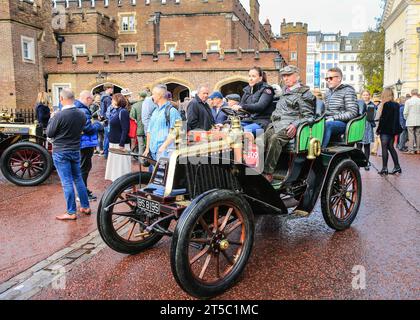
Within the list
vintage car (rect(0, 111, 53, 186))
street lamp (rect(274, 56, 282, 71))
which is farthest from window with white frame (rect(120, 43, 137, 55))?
vintage car (rect(0, 111, 53, 186))

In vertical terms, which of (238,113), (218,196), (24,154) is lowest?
(24,154)

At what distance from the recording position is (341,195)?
17.8 ft

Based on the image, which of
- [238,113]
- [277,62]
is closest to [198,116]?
[238,113]

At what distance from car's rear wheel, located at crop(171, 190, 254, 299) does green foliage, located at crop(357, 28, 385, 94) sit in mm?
44845

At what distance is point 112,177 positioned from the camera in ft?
25.9

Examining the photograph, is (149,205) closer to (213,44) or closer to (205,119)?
(205,119)

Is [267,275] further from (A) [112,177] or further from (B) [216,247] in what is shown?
(A) [112,177]

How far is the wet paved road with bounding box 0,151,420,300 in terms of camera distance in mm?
3721

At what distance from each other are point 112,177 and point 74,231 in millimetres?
2373

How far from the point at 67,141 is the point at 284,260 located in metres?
3.45

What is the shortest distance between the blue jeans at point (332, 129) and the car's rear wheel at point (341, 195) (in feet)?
1.14

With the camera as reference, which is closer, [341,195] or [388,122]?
[341,195]

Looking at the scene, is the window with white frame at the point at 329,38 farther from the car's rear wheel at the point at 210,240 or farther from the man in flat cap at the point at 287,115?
the car's rear wheel at the point at 210,240

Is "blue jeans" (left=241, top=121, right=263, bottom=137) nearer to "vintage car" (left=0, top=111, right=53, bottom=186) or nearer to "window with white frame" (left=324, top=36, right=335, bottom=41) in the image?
"vintage car" (left=0, top=111, right=53, bottom=186)
